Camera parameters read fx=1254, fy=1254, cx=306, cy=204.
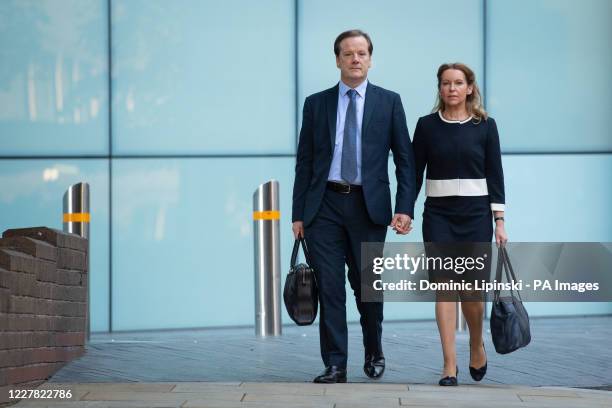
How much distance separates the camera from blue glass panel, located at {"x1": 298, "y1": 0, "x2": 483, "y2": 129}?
11453 millimetres

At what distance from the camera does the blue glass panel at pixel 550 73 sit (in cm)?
1159

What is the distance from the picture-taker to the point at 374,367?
6.79 meters

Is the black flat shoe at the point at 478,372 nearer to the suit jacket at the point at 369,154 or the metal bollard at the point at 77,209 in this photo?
the suit jacket at the point at 369,154

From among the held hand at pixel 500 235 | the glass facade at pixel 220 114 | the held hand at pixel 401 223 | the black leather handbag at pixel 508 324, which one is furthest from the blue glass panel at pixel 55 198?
the black leather handbag at pixel 508 324

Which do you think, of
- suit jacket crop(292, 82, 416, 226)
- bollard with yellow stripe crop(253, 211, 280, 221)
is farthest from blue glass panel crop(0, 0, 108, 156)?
suit jacket crop(292, 82, 416, 226)

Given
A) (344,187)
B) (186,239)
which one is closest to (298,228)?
(344,187)

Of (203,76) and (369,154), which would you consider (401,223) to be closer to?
(369,154)

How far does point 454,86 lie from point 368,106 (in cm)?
48

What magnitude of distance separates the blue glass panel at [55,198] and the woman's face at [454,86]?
5255 mm

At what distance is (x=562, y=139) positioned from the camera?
38.3 feet

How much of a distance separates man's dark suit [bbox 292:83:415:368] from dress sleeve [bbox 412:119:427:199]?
2.4 inches

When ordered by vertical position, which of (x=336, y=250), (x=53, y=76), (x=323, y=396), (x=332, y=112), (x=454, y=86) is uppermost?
(x=53, y=76)

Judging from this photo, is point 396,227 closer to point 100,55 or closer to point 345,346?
point 345,346

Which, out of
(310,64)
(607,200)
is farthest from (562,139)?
(310,64)
